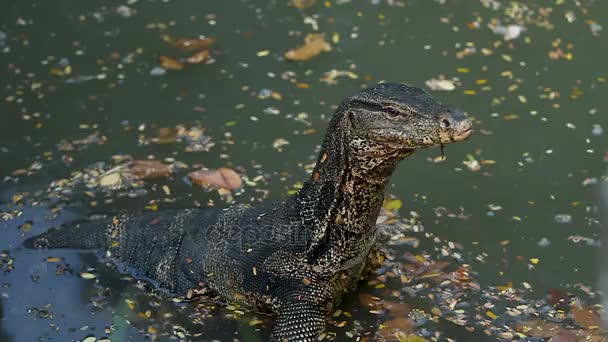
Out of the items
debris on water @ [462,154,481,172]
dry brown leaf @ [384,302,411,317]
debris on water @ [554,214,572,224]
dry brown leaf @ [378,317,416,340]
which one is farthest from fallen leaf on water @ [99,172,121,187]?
debris on water @ [554,214,572,224]

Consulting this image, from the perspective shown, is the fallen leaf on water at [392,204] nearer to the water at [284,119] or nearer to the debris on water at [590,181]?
the water at [284,119]

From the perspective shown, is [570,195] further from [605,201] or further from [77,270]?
[77,270]

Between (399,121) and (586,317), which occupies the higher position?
(399,121)

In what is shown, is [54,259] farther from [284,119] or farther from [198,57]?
[198,57]

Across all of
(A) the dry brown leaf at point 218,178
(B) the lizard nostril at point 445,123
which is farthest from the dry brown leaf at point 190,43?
(B) the lizard nostril at point 445,123

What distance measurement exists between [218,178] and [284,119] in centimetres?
127

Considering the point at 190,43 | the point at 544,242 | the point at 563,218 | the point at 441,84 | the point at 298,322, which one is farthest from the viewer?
the point at 190,43

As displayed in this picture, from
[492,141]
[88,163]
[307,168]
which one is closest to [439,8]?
[492,141]

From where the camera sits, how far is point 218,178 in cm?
786

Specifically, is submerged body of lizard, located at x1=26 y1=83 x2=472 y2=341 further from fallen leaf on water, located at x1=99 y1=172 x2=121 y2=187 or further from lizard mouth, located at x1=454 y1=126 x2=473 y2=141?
fallen leaf on water, located at x1=99 y1=172 x2=121 y2=187

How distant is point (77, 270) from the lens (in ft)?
22.3

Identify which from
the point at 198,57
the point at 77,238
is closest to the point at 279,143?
the point at 198,57

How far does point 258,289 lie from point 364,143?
58.2 inches

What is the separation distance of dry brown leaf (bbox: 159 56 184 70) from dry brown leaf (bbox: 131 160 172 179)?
1.98m
